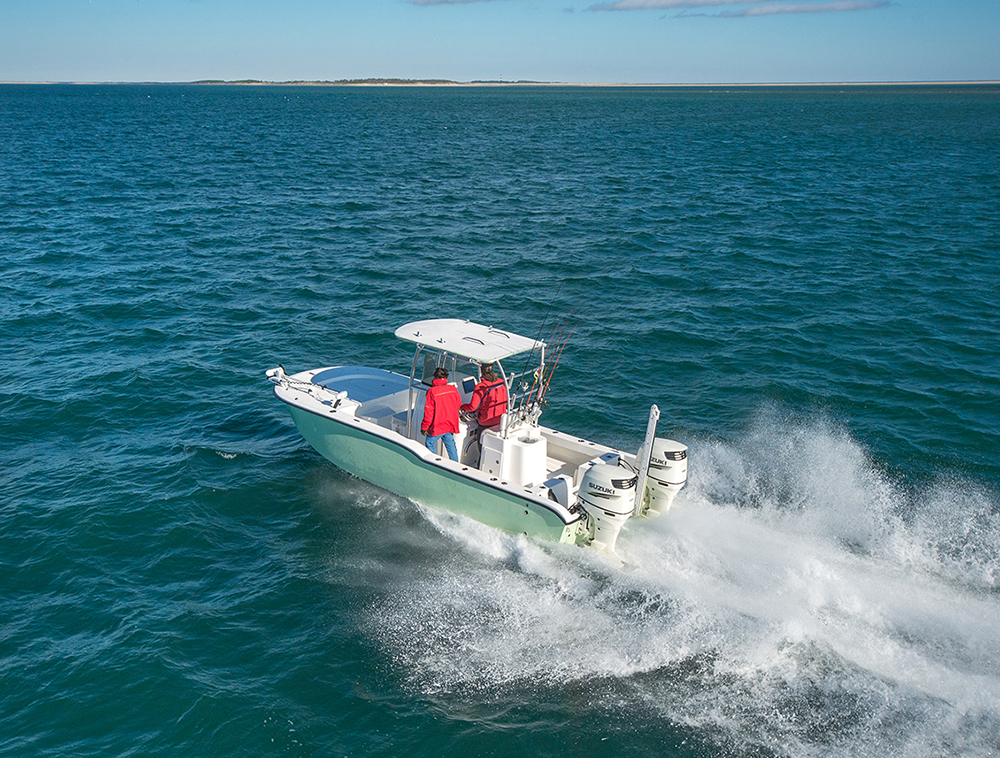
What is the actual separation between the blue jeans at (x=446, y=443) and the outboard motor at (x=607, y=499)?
7.51 ft

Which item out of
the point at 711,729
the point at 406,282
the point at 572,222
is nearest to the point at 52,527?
the point at 711,729

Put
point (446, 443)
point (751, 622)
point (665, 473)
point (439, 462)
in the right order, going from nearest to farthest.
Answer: point (751, 622) → point (665, 473) → point (439, 462) → point (446, 443)

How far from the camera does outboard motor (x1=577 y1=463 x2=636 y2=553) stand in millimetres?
10367

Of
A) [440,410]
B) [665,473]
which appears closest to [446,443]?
[440,410]

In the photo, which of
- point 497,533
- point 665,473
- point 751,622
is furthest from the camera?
point 497,533

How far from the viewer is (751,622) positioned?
9.28 m

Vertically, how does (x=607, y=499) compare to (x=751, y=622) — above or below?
above

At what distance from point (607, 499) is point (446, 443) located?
9.23 feet

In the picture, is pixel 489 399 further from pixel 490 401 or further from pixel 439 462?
pixel 439 462

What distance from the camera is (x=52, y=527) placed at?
11.8m

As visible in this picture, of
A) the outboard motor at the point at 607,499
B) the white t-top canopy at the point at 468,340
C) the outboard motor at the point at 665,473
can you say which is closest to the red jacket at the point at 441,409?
the white t-top canopy at the point at 468,340

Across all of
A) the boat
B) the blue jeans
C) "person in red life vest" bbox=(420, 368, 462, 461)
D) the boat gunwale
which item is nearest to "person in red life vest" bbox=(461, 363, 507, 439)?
the boat

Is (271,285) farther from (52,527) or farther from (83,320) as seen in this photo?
(52,527)

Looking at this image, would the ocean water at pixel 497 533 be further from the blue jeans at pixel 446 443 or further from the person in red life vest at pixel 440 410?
the person in red life vest at pixel 440 410
